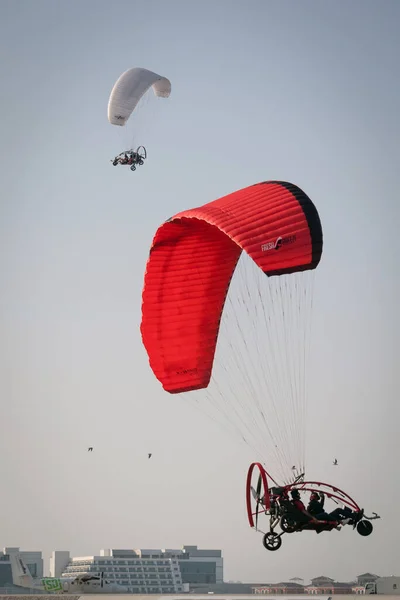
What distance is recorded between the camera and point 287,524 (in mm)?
29922

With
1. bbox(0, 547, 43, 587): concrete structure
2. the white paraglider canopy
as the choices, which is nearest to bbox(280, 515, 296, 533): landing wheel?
the white paraglider canopy

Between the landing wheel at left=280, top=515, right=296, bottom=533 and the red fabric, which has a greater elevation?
the red fabric

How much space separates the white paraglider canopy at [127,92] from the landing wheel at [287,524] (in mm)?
24842

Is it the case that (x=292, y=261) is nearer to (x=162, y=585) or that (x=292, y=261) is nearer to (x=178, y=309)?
(x=178, y=309)

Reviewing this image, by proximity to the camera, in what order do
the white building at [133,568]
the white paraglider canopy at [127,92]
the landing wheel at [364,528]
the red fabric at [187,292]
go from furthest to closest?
the white building at [133,568] < the white paraglider canopy at [127,92] < the red fabric at [187,292] < the landing wheel at [364,528]

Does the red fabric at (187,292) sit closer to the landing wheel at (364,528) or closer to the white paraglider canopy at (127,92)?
the landing wheel at (364,528)

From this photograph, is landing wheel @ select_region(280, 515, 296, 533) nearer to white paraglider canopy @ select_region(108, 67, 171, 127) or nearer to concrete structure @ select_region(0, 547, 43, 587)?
white paraglider canopy @ select_region(108, 67, 171, 127)

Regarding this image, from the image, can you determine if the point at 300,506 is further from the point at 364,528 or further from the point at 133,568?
the point at 133,568

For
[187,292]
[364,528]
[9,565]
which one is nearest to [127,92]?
[187,292]

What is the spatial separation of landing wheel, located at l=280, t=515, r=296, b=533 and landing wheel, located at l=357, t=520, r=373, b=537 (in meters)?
1.59

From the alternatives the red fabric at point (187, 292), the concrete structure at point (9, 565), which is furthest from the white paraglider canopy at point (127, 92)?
the concrete structure at point (9, 565)

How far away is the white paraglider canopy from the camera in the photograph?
50.6m

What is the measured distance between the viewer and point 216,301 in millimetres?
35125

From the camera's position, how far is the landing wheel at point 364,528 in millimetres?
30125
